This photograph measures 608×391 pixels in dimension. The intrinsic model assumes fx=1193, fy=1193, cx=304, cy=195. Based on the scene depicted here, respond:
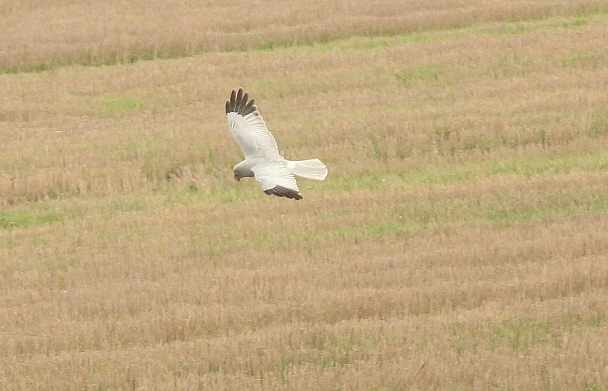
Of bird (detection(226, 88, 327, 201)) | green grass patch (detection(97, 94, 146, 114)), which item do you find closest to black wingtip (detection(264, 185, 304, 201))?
bird (detection(226, 88, 327, 201))

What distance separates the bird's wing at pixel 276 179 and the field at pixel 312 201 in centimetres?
90

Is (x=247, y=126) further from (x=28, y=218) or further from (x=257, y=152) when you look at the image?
(x=28, y=218)

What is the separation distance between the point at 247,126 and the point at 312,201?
2.74 m

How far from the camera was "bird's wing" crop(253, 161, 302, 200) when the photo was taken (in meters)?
8.90

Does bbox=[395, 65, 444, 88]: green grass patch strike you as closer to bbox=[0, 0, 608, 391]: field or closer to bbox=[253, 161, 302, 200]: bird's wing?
bbox=[0, 0, 608, 391]: field

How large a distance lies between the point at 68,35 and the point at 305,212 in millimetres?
11142

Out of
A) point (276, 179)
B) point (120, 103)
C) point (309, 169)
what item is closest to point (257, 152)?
point (309, 169)

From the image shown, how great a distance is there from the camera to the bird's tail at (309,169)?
9414mm

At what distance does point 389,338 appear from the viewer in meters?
8.12

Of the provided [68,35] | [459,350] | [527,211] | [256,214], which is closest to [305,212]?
[256,214]

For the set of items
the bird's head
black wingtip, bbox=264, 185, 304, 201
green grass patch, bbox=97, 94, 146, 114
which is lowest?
black wingtip, bbox=264, 185, 304, 201

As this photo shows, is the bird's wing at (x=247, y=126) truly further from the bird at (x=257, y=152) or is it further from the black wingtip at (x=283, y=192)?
the black wingtip at (x=283, y=192)

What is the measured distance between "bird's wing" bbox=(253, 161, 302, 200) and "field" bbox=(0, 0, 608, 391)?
90 cm

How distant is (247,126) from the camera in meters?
10.2
